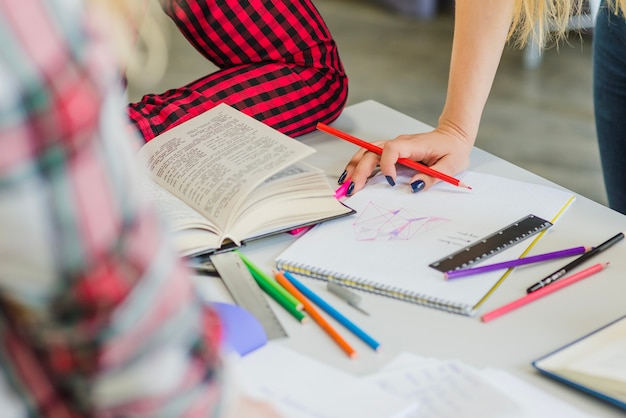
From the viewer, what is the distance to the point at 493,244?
0.83 meters

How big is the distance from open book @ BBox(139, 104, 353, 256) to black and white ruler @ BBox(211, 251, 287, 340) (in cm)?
2

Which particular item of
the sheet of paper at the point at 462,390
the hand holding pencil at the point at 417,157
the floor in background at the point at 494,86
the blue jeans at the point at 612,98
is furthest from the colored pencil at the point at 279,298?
the floor in background at the point at 494,86

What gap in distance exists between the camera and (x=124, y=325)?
365 mm

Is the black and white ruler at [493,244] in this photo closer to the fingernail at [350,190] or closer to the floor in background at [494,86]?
the fingernail at [350,190]

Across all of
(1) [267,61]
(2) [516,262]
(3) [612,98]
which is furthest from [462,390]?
(3) [612,98]

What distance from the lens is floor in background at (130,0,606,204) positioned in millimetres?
2607

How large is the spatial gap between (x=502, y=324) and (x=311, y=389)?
20 cm

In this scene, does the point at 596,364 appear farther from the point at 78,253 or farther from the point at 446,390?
the point at 78,253

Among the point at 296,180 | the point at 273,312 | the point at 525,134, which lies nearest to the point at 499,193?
the point at 296,180

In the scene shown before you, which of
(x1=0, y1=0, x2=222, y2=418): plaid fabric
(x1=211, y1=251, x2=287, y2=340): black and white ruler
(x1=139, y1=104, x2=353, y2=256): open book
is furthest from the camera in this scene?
(x1=139, y1=104, x2=353, y2=256): open book

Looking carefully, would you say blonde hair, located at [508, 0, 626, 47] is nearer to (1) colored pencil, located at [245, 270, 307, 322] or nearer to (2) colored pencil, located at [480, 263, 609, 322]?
(2) colored pencil, located at [480, 263, 609, 322]

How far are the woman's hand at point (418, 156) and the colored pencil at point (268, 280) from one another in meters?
0.19

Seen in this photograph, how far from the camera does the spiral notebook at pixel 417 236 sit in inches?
30.1

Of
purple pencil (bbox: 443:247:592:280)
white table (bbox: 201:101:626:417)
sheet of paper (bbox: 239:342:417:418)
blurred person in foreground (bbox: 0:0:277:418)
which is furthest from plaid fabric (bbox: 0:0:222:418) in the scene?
purple pencil (bbox: 443:247:592:280)
